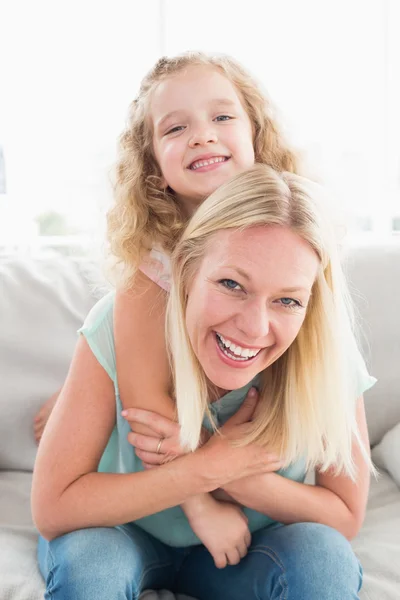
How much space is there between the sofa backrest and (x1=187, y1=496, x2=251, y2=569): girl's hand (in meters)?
0.60

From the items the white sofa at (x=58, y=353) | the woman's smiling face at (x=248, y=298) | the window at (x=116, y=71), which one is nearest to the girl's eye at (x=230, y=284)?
the woman's smiling face at (x=248, y=298)

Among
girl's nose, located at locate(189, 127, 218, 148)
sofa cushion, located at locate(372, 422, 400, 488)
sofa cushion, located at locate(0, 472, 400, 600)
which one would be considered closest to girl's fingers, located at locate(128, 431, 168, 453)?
sofa cushion, located at locate(0, 472, 400, 600)

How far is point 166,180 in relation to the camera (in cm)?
140

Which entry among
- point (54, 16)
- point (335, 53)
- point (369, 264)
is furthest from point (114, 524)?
point (335, 53)

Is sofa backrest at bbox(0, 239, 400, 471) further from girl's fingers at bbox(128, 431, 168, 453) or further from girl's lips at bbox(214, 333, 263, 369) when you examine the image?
girl's lips at bbox(214, 333, 263, 369)

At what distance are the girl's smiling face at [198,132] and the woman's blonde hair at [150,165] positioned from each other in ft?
0.12

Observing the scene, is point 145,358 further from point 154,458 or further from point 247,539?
point 247,539

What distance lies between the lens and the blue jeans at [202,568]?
1.14m

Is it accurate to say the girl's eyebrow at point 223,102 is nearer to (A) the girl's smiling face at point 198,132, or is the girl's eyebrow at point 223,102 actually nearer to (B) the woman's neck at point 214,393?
(A) the girl's smiling face at point 198,132

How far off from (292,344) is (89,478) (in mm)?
417

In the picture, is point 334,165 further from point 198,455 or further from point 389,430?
point 198,455

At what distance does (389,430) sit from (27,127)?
2099 millimetres

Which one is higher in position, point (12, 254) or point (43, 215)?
point (12, 254)

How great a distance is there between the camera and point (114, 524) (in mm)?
1273
